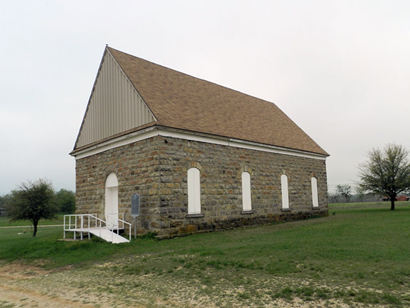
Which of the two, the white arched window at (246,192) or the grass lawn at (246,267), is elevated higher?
the white arched window at (246,192)

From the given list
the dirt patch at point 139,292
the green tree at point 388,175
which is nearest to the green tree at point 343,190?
the green tree at point 388,175

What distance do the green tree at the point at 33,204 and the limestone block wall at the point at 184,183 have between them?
13527 millimetres

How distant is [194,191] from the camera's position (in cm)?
1600

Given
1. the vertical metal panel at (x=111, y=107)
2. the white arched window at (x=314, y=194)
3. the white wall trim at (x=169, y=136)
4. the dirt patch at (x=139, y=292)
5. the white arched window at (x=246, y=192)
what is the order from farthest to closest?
the white arched window at (x=314, y=194)
the white arched window at (x=246, y=192)
the vertical metal panel at (x=111, y=107)
the white wall trim at (x=169, y=136)
the dirt patch at (x=139, y=292)

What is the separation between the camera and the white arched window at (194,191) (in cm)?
1576

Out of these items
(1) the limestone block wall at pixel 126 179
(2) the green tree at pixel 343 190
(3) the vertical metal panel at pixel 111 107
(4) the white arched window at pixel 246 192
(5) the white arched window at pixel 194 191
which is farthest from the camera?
(2) the green tree at pixel 343 190

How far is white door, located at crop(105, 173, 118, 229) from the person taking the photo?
55.5 ft

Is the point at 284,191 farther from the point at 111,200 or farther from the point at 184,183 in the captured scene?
the point at 111,200

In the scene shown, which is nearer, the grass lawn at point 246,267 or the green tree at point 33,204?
the grass lawn at point 246,267

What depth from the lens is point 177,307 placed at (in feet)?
20.4

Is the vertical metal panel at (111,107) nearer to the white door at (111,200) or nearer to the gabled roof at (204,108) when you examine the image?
the gabled roof at (204,108)

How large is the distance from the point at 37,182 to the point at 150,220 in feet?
72.5

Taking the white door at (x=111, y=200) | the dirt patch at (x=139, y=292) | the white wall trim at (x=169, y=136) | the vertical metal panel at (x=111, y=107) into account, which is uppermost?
the vertical metal panel at (x=111, y=107)

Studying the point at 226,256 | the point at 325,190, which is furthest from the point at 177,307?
the point at 325,190
